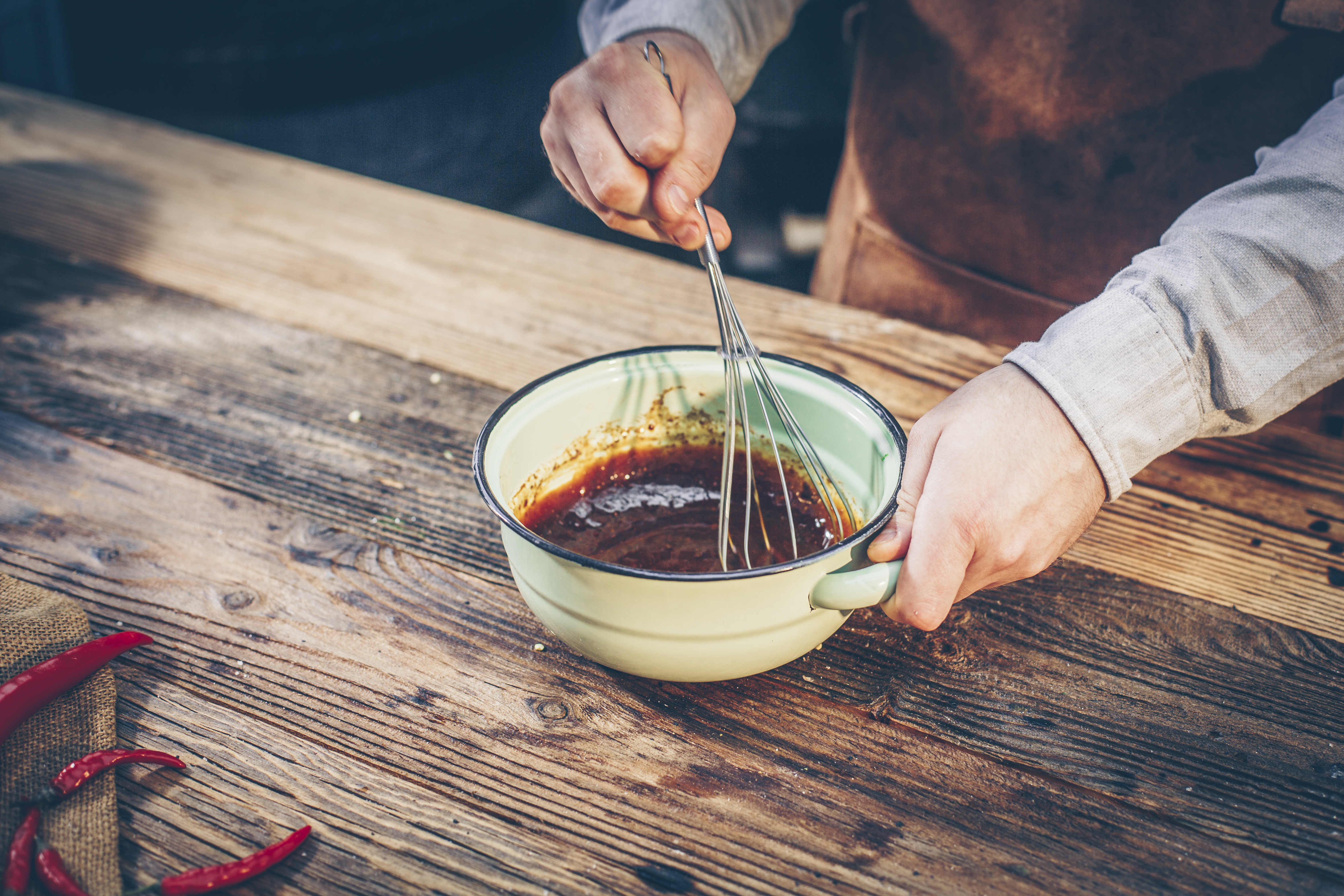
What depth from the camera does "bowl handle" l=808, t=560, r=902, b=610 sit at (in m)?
0.44

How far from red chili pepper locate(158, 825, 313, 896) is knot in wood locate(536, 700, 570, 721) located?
148mm

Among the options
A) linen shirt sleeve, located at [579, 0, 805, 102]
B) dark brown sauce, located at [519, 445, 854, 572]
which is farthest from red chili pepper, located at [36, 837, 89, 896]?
linen shirt sleeve, located at [579, 0, 805, 102]

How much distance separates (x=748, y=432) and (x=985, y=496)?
16cm

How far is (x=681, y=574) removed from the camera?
1.34 feet

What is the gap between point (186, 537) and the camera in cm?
63

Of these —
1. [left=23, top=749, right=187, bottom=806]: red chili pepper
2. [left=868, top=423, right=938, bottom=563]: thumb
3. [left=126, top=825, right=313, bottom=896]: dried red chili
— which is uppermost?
[left=868, top=423, right=938, bottom=563]: thumb

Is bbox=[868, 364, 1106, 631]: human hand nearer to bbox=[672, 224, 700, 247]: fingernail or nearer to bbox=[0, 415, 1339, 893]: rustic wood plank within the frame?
bbox=[0, 415, 1339, 893]: rustic wood plank

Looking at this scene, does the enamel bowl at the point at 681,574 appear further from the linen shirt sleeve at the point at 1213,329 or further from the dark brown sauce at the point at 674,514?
the linen shirt sleeve at the point at 1213,329

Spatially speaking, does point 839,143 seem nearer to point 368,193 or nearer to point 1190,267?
point 368,193

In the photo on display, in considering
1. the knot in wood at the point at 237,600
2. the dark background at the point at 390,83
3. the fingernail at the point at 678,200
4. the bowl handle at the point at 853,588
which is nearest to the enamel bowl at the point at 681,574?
the bowl handle at the point at 853,588

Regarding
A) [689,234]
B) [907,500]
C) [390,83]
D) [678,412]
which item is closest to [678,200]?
[689,234]

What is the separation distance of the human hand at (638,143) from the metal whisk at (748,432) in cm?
2

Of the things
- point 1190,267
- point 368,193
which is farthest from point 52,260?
point 1190,267

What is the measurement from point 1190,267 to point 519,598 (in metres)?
0.51
